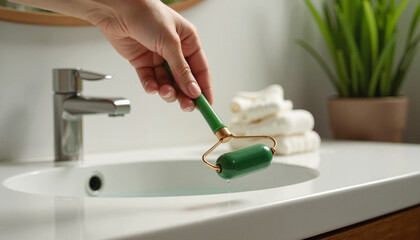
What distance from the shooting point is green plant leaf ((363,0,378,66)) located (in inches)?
50.9

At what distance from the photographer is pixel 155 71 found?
81 cm

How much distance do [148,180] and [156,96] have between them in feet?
0.85

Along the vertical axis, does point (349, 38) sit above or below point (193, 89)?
above

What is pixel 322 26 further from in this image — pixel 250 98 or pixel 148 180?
pixel 148 180

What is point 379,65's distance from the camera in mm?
1310

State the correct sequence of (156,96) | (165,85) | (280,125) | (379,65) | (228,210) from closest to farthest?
(228,210) → (165,85) → (280,125) → (156,96) → (379,65)

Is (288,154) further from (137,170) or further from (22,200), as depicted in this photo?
(22,200)

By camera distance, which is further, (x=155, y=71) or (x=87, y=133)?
(x=87, y=133)

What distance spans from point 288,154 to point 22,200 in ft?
1.89

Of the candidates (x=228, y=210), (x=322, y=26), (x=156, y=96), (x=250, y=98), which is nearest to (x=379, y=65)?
(x=322, y=26)

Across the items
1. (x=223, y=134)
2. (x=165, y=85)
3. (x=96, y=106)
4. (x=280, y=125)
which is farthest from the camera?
(x=280, y=125)

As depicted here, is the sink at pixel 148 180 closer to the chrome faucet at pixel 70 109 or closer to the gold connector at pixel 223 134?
the chrome faucet at pixel 70 109

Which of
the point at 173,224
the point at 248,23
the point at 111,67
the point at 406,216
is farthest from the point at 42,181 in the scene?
the point at 248,23

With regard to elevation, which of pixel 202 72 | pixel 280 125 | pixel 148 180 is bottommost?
pixel 148 180
